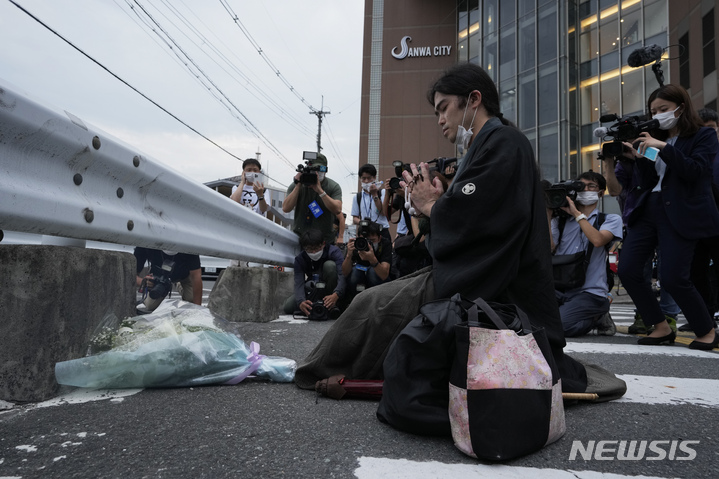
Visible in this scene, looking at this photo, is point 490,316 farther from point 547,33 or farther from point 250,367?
point 547,33

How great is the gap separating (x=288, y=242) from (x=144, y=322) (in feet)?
9.68

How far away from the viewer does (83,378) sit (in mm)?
1741

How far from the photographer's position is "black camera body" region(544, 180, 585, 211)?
13.7 ft

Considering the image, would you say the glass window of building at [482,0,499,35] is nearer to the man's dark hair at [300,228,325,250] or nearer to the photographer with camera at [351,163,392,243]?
the photographer with camera at [351,163,392,243]

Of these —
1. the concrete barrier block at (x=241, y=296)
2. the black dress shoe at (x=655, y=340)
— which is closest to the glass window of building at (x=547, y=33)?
the black dress shoe at (x=655, y=340)

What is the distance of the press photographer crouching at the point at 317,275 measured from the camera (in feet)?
16.0

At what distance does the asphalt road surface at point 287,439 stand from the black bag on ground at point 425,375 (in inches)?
2.2

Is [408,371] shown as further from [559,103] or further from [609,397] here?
[559,103]

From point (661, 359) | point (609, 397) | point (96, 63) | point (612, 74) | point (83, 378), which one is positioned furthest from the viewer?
point (612, 74)

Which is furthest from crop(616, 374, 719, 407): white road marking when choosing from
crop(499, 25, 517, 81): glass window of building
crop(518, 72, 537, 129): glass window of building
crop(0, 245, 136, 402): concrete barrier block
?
crop(499, 25, 517, 81): glass window of building

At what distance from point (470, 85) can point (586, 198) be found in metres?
2.71

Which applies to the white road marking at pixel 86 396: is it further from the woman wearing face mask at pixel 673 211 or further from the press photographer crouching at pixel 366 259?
the woman wearing face mask at pixel 673 211

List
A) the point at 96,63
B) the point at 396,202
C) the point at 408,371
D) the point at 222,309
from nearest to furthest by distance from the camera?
1. the point at 408,371
2. the point at 222,309
3. the point at 396,202
4. the point at 96,63

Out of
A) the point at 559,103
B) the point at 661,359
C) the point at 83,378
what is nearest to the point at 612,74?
the point at 559,103
